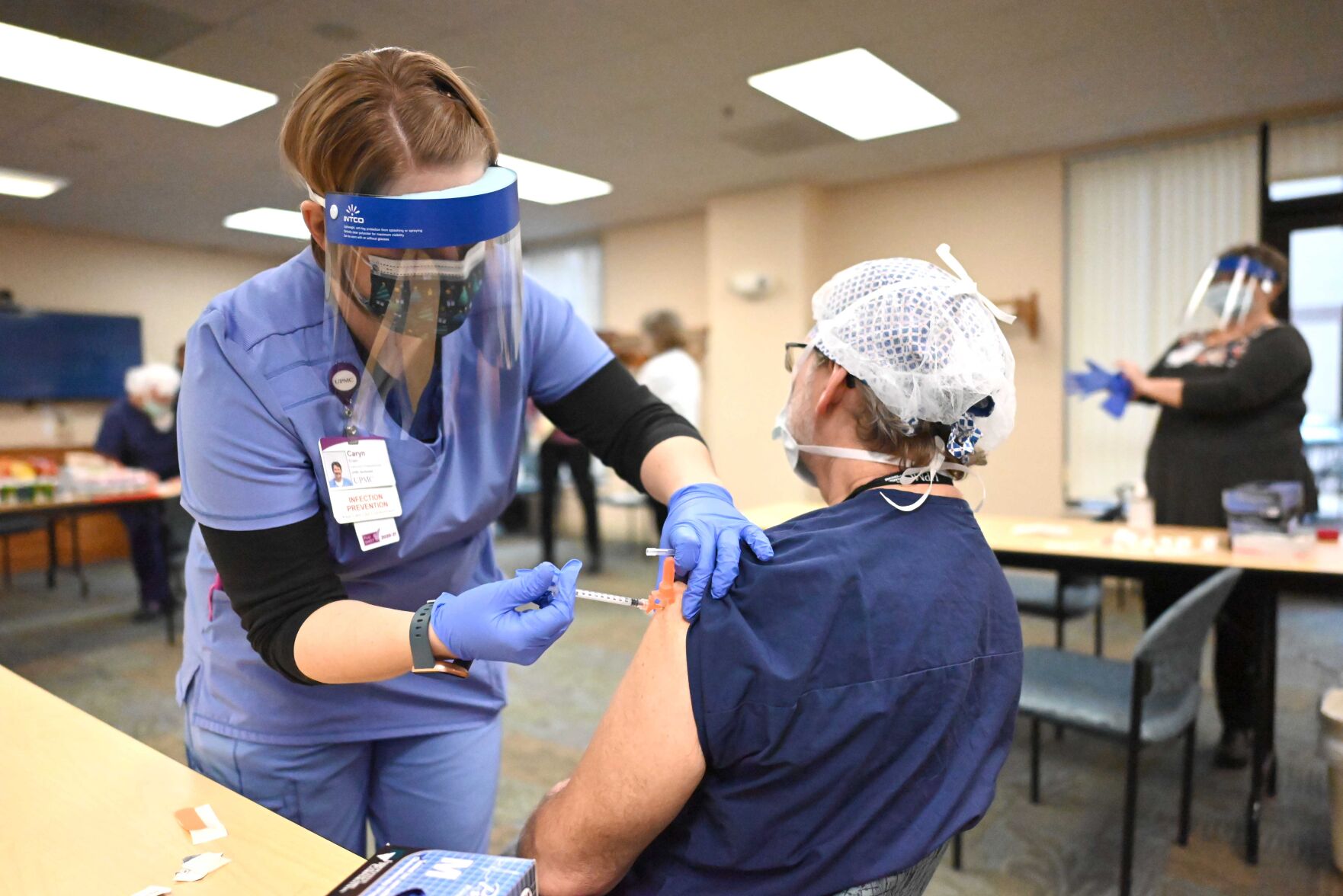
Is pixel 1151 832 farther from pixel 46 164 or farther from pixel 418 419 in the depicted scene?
pixel 46 164

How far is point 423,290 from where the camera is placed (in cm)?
90

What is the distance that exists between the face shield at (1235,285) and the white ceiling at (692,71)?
3.76ft

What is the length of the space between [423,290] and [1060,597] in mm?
2583

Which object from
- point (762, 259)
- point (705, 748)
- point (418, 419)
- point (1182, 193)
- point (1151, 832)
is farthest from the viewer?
point (762, 259)

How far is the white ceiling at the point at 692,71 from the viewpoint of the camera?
124 inches

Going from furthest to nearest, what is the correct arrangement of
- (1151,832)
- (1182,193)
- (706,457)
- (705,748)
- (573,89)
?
1. (1182,193)
2. (573,89)
3. (1151,832)
4. (706,457)
5. (705,748)

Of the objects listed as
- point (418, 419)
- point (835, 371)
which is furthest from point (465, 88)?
point (835, 371)

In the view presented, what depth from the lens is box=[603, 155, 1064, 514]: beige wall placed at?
519 cm

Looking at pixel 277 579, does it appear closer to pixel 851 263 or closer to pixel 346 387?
pixel 346 387

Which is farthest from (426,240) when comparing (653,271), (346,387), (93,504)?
(653,271)

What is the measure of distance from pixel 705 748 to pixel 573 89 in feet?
12.1

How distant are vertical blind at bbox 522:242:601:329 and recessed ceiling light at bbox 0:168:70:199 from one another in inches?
132

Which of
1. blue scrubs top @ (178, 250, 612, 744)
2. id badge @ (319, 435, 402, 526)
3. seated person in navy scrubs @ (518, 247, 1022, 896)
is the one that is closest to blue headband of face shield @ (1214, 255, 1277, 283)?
seated person in navy scrubs @ (518, 247, 1022, 896)

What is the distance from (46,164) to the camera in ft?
16.0
